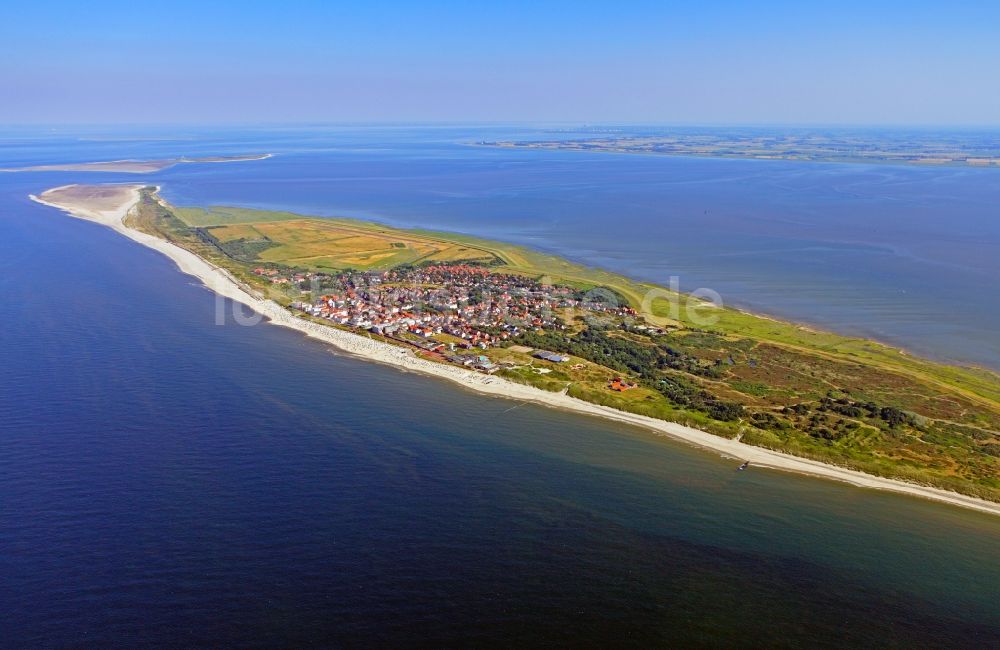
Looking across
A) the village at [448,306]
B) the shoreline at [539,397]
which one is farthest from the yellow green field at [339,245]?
the shoreline at [539,397]

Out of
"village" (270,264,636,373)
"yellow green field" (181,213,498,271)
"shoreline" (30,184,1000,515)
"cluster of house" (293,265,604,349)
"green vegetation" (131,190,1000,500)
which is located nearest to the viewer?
"shoreline" (30,184,1000,515)

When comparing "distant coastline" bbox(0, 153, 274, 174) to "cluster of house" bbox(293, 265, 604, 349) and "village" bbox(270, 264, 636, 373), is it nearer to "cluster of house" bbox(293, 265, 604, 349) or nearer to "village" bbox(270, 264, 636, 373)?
"village" bbox(270, 264, 636, 373)

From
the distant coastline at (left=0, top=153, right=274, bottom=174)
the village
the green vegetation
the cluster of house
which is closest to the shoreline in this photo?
the green vegetation

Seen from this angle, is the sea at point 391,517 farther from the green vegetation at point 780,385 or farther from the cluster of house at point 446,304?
the cluster of house at point 446,304

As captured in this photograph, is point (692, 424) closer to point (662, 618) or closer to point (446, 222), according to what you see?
point (662, 618)

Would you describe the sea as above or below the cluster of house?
below

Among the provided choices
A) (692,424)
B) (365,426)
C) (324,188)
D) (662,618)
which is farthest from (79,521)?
(324,188)

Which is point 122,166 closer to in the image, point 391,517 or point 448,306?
point 448,306
